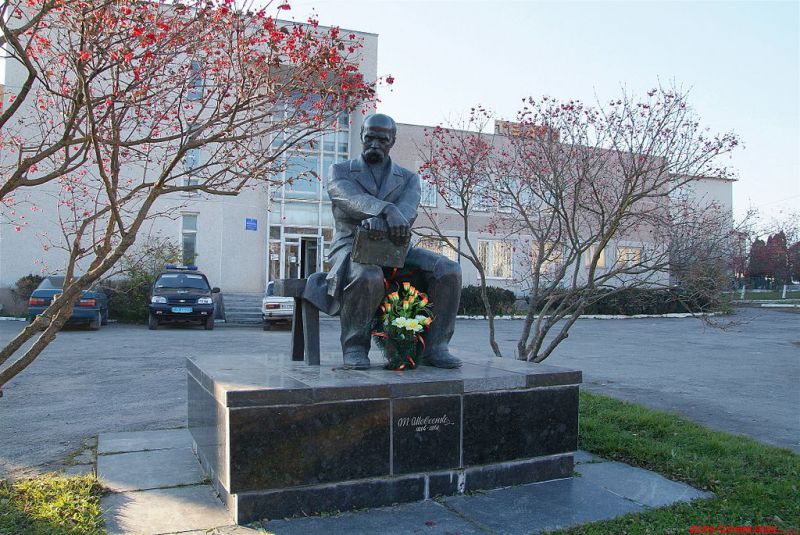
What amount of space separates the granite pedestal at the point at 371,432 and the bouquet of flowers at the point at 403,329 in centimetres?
14

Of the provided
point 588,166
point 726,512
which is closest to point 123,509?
point 726,512

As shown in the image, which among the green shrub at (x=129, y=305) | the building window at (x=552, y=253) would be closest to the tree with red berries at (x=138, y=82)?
the building window at (x=552, y=253)

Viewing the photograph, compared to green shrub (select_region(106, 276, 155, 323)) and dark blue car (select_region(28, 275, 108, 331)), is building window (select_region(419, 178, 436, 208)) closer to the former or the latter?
dark blue car (select_region(28, 275, 108, 331))

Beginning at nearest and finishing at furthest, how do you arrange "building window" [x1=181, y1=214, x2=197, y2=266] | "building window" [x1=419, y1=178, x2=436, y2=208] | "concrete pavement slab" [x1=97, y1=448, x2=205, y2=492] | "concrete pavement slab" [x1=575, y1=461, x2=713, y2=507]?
1. "concrete pavement slab" [x1=575, y1=461, x2=713, y2=507]
2. "concrete pavement slab" [x1=97, y1=448, x2=205, y2=492]
3. "building window" [x1=419, y1=178, x2=436, y2=208]
4. "building window" [x1=181, y1=214, x2=197, y2=266]

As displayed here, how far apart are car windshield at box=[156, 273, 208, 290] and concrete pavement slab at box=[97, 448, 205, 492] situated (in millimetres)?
13749

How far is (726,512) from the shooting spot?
378cm

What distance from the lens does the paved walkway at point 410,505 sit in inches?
138

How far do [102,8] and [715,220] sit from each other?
6754 millimetres

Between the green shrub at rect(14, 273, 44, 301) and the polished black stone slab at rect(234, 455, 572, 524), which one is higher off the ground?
the green shrub at rect(14, 273, 44, 301)

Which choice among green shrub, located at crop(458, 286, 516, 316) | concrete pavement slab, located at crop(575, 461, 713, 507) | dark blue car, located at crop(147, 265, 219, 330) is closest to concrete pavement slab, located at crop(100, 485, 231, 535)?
concrete pavement slab, located at crop(575, 461, 713, 507)

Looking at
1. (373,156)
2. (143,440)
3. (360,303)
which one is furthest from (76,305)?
(360,303)

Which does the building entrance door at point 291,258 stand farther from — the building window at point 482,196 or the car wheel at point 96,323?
the building window at point 482,196

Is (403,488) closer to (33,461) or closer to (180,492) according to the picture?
(180,492)

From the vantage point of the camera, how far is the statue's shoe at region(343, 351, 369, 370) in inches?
180
